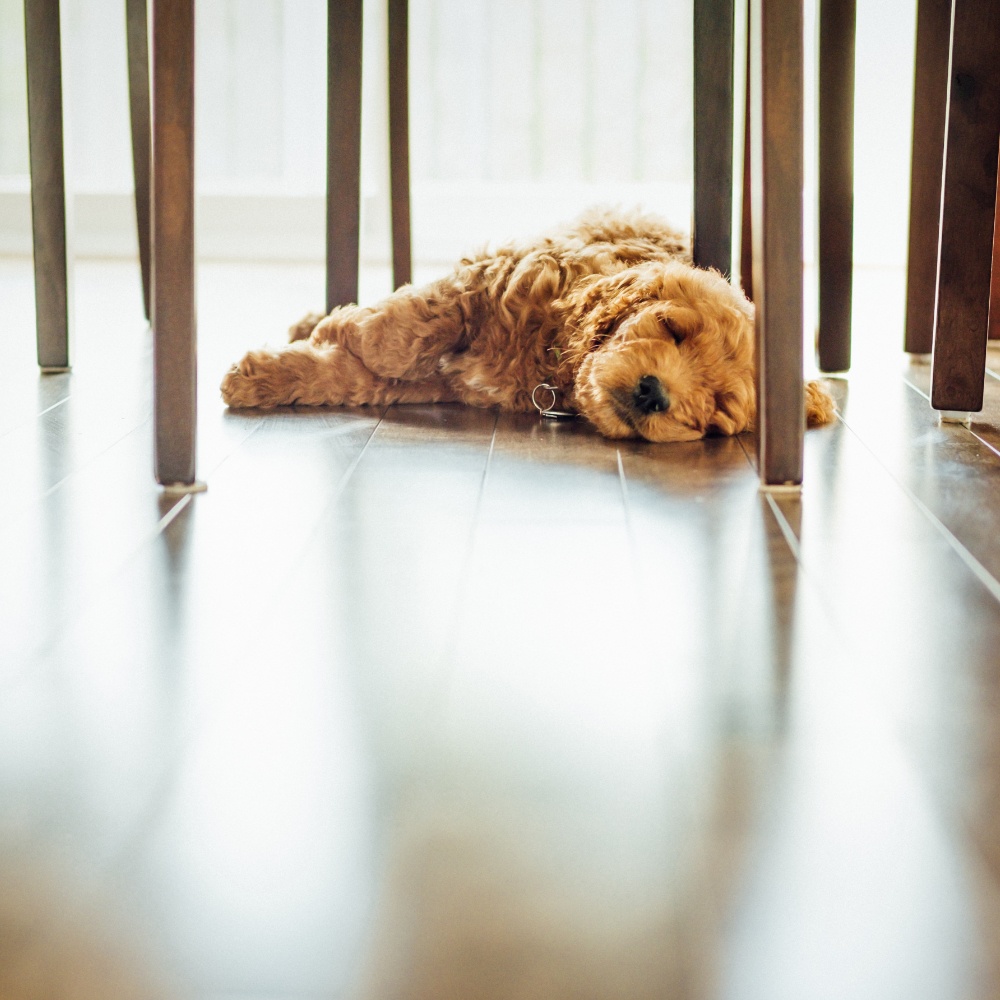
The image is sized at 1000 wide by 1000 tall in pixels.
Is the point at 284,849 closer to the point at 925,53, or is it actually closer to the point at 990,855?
the point at 990,855

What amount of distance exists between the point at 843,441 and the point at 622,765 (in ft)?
3.51

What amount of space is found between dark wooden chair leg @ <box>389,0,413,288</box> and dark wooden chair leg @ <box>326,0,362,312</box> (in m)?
0.21

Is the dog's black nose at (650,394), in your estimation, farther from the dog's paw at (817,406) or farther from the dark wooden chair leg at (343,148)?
the dark wooden chair leg at (343,148)

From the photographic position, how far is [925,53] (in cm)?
224

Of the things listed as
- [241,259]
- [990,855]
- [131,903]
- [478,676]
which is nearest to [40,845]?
[131,903]

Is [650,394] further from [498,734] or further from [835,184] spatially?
[498,734]

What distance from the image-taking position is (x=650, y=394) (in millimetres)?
1678

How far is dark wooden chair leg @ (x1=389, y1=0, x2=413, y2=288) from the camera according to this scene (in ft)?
7.98

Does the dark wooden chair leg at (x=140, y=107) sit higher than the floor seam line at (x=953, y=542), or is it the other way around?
the dark wooden chair leg at (x=140, y=107)

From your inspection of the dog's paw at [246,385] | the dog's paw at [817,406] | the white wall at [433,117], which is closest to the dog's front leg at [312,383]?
the dog's paw at [246,385]

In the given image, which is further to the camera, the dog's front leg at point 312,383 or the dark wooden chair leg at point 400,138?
the dark wooden chair leg at point 400,138

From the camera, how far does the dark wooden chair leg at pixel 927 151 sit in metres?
2.22

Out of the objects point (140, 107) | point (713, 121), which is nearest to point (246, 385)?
point (713, 121)

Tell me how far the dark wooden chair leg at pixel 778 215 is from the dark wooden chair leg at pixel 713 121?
0.46m
